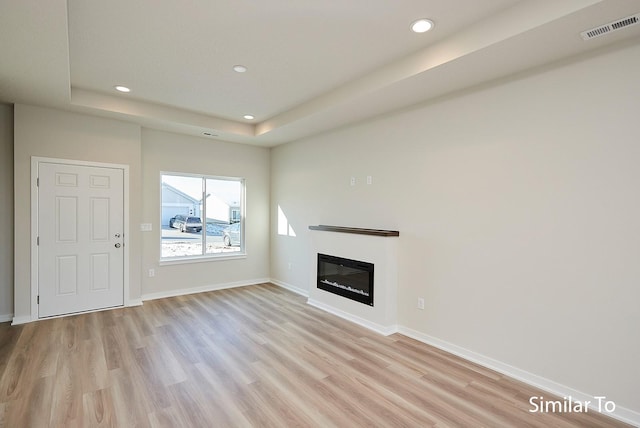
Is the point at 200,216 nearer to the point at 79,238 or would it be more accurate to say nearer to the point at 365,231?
the point at 79,238

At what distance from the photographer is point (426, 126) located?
3.55 m

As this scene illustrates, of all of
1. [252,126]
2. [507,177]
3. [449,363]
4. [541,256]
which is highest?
[252,126]

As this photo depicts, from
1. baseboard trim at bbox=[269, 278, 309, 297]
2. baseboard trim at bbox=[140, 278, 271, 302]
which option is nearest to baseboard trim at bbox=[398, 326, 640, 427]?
baseboard trim at bbox=[269, 278, 309, 297]

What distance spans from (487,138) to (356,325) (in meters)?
2.59

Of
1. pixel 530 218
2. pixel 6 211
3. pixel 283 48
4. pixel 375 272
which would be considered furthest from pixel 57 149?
pixel 530 218

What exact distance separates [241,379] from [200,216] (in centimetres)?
356

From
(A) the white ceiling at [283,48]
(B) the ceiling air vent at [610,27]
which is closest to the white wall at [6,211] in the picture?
(A) the white ceiling at [283,48]

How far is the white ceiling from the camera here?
222 centimetres

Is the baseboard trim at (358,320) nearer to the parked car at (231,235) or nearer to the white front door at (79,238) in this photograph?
the parked car at (231,235)

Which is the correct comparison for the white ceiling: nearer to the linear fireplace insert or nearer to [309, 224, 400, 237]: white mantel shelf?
[309, 224, 400, 237]: white mantel shelf

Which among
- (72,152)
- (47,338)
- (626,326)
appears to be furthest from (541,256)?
(72,152)

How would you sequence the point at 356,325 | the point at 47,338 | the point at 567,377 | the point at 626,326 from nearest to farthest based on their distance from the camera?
the point at 626,326 < the point at 567,377 < the point at 47,338 < the point at 356,325

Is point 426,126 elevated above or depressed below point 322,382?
above

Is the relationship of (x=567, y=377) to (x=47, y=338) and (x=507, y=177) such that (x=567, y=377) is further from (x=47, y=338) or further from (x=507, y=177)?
(x=47, y=338)
